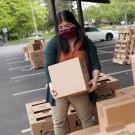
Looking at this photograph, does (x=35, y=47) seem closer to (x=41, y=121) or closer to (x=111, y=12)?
(x=41, y=121)

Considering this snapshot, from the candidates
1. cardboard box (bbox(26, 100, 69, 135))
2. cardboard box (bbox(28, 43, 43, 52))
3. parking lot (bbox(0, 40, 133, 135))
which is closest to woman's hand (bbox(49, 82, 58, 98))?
cardboard box (bbox(26, 100, 69, 135))

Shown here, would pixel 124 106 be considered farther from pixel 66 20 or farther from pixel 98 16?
pixel 98 16

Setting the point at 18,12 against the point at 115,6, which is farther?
the point at 115,6

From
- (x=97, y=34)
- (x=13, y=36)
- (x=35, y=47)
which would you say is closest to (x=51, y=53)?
(x=35, y=47)

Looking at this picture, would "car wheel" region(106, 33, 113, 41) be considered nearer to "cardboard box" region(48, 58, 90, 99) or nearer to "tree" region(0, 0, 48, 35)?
"cardboard box" region(48, 58, 90, 99)

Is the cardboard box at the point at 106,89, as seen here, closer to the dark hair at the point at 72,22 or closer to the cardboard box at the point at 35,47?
the dark hair at the point at 72,22

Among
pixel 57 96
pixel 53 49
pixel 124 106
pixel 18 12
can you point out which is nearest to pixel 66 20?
pixel 53 49

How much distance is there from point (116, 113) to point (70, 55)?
909mm

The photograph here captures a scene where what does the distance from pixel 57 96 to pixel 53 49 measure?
50 cm

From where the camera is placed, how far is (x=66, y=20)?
3840 mm

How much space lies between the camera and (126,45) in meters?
13.3

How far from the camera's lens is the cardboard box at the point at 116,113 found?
3.31 metres

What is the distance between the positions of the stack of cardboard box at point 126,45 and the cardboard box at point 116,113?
9589mm

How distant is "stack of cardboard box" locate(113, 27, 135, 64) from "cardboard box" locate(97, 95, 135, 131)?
959 cm
